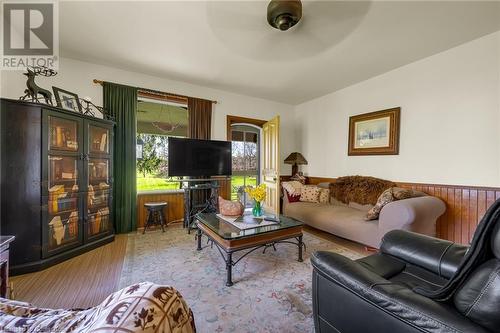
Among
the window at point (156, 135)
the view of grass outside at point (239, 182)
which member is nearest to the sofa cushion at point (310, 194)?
the view of grass outside at point (239, 182)

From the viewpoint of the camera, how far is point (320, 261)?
45.7 inches

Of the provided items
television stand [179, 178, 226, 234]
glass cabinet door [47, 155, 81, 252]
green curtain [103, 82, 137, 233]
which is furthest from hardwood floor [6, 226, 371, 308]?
television stand [179, 178, 226, 234]

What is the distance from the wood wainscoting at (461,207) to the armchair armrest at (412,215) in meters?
0.22

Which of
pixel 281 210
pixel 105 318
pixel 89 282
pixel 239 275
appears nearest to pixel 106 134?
pixel 89 282

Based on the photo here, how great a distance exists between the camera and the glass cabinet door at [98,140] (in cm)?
276

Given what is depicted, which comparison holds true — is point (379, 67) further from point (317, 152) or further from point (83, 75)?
point (83, 75)

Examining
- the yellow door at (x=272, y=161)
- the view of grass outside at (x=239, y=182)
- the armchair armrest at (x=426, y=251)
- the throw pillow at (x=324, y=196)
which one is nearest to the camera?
the armchair armrest at (x=426, y=251)

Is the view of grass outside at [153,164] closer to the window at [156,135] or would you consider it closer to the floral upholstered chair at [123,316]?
the window at [156,135]

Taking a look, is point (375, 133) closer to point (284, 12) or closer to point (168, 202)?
point (284, 12)

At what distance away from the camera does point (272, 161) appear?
4.53m

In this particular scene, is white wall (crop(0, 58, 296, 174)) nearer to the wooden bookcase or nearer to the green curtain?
the green curtain

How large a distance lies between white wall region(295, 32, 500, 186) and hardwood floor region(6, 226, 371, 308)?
4.01 metres

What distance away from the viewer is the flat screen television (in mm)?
3572

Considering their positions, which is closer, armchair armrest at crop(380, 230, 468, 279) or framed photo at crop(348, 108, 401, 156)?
armchair armrest at crop(380, 230, 468, 279)
